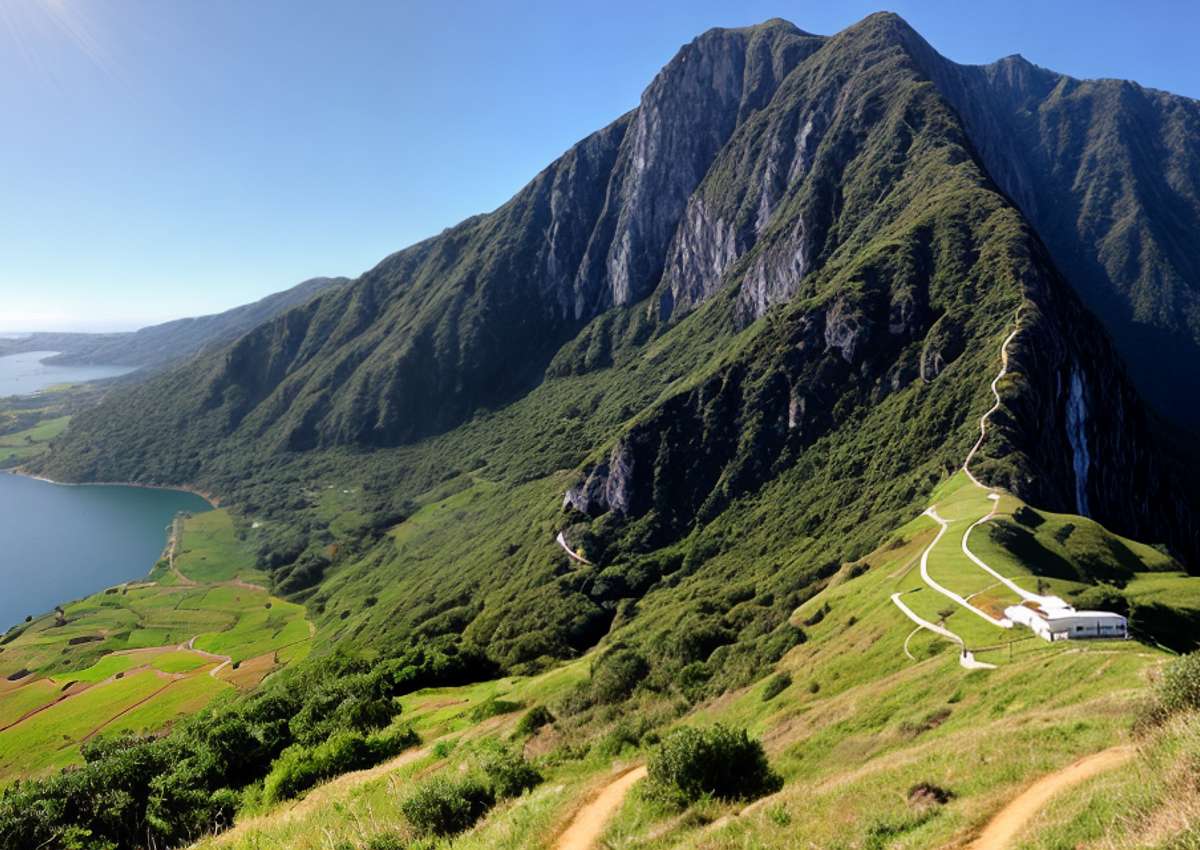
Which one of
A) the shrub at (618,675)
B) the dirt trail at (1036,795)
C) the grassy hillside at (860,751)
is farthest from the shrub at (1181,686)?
the shrub at (618,675)

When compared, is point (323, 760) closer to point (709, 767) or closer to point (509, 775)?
point (509, 775)

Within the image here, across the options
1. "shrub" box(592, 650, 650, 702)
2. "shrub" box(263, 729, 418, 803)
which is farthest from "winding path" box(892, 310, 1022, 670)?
"shrub" box(263, 729, 418, 803)

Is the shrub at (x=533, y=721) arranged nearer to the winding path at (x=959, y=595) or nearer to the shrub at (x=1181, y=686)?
the winding path at (x=959, y=595)

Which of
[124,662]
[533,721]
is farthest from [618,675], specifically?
[124,662]

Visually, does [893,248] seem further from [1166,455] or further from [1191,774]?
[1191,774]

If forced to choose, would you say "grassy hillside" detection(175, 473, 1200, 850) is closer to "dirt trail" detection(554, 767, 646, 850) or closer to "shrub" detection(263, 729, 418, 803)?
"dirt trail" detection(554, 767, 646, 850)
